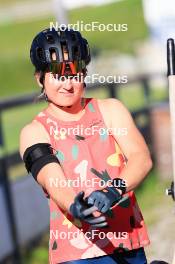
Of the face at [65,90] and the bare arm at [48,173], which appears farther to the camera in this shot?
the face at [65,90]

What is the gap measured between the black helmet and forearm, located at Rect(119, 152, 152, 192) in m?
0.57

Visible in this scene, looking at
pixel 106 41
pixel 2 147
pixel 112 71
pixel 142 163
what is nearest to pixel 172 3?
pixel 112 71

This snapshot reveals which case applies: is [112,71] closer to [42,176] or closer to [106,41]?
[106,41]

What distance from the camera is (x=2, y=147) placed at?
8.11 m

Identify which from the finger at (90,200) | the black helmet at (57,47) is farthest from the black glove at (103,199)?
the black helmet at (57,47)

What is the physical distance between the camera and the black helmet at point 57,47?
4.00 m

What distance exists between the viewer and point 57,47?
400 centimetres

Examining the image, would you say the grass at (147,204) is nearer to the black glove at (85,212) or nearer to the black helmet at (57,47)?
the black helmet at (57,47)

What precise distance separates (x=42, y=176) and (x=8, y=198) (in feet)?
13.9

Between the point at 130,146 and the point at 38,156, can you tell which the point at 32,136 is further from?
the point at 130,146

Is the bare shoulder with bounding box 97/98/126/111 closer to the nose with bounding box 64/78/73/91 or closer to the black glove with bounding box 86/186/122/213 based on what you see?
the nose with bounding box 64/78/73/91

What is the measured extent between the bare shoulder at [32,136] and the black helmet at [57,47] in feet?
1.03

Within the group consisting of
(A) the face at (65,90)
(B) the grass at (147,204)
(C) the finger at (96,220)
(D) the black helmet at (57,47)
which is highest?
(D) the black helmet at (57,47)

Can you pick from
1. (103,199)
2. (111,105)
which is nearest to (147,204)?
(111,105)
